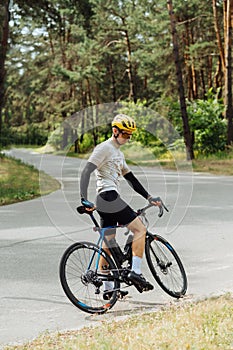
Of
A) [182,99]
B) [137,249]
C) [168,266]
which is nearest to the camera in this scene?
[137,249]

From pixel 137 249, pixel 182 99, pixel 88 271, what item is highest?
pixel 182 99

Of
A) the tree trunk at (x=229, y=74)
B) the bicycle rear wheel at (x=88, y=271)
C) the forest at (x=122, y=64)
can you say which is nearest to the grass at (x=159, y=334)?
the bicycle rear wheel at (x=88, y=271)

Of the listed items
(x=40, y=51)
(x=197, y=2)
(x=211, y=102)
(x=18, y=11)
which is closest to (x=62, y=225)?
(x=18, y=11)

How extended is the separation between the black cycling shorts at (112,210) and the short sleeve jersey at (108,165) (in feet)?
0.22

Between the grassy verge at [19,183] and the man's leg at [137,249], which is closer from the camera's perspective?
the man's leg at [137,249]

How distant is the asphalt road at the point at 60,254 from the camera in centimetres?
613

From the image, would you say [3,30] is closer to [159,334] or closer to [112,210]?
[112,210]

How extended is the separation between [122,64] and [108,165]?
159 ft

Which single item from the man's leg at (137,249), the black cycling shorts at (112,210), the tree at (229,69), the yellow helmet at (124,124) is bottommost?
the man's leg at (137,249)

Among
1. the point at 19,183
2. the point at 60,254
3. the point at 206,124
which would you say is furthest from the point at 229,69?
the point at 60,254

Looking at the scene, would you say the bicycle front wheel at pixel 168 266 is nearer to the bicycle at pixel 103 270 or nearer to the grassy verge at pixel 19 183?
the bicycle at pixel 103 270

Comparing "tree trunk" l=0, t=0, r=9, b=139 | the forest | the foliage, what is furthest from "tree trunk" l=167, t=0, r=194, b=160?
"tree trunk" l=0, t=0, r=9, b=139

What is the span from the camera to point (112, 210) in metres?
6.22

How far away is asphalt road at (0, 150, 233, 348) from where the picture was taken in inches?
241
